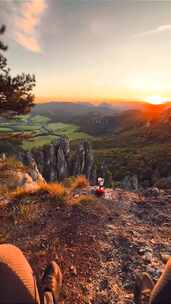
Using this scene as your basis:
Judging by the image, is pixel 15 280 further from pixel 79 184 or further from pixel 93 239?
pixel 79 184

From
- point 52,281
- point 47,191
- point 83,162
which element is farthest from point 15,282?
point 83,162

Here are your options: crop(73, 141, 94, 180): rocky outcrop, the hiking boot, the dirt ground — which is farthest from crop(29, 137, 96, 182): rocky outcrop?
the hiking boot

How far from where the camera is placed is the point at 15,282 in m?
2.43

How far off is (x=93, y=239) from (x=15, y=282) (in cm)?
437

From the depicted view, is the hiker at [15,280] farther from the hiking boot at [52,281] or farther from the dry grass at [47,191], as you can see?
the dry grass at [47,191]

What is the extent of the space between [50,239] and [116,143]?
134 metres

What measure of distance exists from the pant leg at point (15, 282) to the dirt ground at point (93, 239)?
2.40 m

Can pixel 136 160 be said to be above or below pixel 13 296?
below

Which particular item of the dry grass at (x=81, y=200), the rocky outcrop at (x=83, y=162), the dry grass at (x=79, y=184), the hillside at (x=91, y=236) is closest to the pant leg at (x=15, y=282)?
the hillside at (x=91, y=236)

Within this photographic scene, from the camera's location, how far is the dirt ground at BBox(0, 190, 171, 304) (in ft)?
16.4

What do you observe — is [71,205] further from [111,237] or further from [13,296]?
[13,296]

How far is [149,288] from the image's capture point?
167 inches

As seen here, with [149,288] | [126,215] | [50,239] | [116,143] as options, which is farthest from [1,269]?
[116,143]

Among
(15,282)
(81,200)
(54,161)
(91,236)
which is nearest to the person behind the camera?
(15,282)
